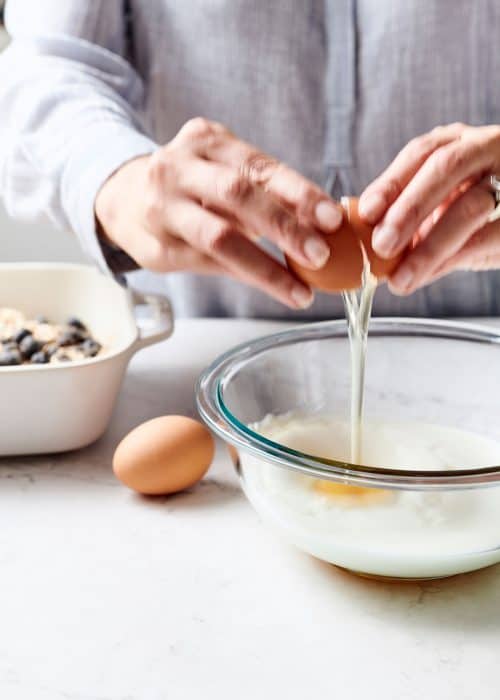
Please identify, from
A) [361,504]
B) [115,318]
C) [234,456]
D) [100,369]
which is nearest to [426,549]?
[361,504]

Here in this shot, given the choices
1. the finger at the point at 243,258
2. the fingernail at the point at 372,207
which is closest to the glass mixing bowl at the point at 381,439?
the finger at the point at 243,258

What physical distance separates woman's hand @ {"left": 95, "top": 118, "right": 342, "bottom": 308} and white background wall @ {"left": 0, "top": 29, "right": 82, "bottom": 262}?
5.49 feet

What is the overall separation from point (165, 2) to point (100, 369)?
707mm

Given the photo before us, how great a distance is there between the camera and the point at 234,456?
0.77 m

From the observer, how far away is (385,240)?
0.72 meters

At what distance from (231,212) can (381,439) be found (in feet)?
0.91

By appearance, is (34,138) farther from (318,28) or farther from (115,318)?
(318,28)

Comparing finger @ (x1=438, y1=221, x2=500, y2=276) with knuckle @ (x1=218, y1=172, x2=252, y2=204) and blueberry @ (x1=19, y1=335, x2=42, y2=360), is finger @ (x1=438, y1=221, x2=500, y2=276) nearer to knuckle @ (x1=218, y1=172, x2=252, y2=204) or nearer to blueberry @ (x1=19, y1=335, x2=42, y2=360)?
knuckle @ (x1=218, y1=172, x2=252, y2=204)

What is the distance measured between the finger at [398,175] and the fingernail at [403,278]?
0.17 ft

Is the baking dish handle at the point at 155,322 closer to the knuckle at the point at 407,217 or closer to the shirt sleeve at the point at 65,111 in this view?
the shirt sleeve at the point at 65,111

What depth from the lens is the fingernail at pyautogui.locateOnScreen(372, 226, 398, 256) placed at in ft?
2.38

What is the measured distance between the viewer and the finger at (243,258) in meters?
0.79

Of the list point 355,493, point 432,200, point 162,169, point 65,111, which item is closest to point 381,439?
point 355,493

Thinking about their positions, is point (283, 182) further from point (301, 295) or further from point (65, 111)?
point (65, 111)
